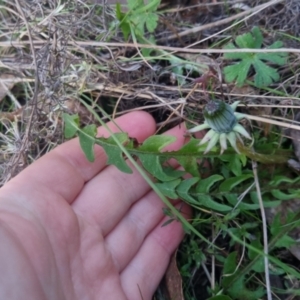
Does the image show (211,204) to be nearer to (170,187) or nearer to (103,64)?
(170,187)

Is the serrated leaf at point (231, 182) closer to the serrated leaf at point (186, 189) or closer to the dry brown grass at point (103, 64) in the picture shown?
the serrated leaf at point (186, 189)

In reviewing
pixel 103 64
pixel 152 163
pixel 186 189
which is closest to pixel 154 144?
pixel 152 163

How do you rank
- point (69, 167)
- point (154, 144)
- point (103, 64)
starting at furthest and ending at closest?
1. point (103, 64)
2. point (69, 167)
3. point (154, 144)

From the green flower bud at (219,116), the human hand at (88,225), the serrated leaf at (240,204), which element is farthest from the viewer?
the serrated leaf at (240,204)

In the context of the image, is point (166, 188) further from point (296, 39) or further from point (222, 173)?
point (296, 39)

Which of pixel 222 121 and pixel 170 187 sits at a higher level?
pixel 222 121

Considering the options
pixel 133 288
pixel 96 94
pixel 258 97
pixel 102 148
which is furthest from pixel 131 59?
pixel 133 288

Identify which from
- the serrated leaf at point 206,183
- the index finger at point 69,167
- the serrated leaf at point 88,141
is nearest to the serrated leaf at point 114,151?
the serrated leaf at point 88,141
